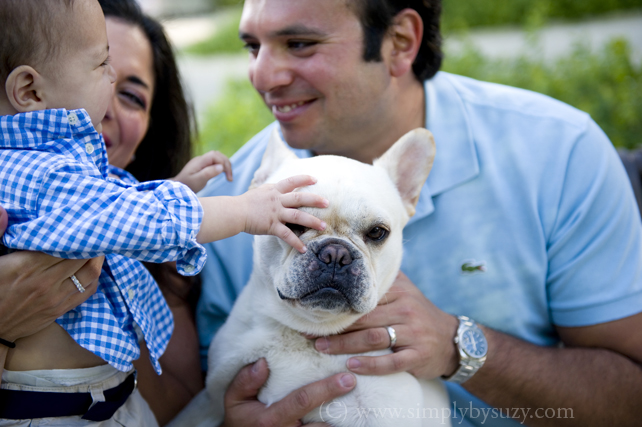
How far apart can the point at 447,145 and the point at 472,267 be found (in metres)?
0.59

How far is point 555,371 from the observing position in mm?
2303

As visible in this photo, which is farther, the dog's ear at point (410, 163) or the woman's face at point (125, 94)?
the woman's face at point (125, 94)

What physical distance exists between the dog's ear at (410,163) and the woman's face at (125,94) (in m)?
1.13

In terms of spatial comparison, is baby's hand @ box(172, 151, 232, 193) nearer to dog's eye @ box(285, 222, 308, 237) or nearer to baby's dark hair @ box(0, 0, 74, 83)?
dog's eye @ box(285, 222, 308, 237)

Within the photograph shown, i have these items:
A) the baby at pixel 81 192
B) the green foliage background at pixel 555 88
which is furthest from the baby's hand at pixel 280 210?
the green foliage background at pixel 555 88

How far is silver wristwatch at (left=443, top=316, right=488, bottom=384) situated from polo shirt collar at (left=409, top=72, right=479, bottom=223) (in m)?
0.54

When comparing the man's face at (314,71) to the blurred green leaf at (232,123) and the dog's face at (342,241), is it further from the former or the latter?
the blurred green leaf at (232,123)

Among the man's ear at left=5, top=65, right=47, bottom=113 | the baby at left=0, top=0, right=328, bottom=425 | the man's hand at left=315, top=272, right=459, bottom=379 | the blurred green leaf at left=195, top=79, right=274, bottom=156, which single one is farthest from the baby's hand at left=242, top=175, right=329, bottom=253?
the blurred green leaf at left=195, top=79, right=274, bottom=156

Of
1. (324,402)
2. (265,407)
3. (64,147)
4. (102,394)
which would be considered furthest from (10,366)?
(324,402)

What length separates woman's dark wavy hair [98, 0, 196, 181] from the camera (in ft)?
9.20

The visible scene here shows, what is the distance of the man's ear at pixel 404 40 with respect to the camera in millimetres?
2725

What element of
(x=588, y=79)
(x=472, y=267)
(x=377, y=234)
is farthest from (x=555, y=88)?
(x=377, y=234)

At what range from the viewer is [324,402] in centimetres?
196

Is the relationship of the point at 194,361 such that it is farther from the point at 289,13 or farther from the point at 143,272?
the point at 289,13
